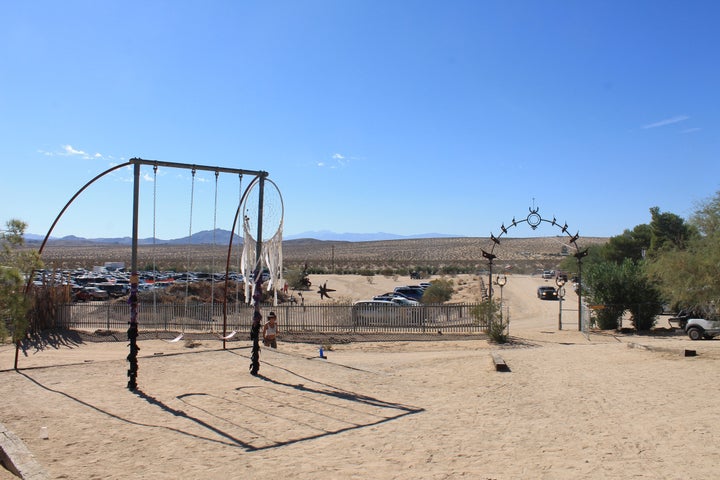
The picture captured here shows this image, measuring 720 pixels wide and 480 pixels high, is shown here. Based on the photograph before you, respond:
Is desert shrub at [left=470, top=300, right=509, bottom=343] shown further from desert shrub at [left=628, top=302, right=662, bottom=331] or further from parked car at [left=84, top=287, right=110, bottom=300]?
parked car at [left=84, top=287, right=110, bottom=300]

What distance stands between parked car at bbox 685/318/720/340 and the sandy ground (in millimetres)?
6296

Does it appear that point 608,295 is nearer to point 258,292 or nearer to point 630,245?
point 258,292

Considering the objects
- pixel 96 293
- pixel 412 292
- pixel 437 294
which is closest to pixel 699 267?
pixel 437 294

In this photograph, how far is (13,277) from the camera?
9.16 meters

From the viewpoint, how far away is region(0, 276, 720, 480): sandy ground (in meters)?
7.57

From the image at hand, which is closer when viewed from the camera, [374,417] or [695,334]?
[374,417]

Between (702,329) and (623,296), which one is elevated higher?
(623,296)

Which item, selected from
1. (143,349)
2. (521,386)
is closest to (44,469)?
(521,386)

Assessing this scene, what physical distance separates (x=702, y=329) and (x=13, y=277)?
2268 centimetres

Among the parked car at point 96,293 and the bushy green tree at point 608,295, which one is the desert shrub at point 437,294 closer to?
the bushy green tree at point 608,295

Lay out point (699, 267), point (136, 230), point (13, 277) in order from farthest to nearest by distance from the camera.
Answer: point (699, 267)
point (136, 230)
point (13, 277)

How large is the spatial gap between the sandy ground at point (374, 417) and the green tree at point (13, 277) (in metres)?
1.55

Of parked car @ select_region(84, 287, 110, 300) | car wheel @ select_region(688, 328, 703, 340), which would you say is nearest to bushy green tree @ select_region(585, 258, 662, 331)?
car wheel @ select_region(688, 328, 703, 340)

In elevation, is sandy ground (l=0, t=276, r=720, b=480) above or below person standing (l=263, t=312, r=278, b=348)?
below
